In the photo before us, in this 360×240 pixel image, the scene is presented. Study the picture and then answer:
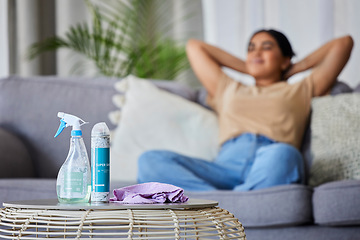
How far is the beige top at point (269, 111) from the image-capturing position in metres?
2.23

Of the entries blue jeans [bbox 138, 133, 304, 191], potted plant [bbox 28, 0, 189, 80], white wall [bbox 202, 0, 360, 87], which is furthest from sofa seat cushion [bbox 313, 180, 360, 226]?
potted plant [bbox 28, 0, 189, 80]

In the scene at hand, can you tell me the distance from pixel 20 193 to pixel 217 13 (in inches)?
72.6

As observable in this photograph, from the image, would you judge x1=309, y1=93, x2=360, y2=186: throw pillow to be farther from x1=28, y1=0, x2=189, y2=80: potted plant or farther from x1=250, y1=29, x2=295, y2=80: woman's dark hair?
x1=28, y1=0, x2=189, y2=80: potted plant

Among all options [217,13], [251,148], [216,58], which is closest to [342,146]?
[251,148]

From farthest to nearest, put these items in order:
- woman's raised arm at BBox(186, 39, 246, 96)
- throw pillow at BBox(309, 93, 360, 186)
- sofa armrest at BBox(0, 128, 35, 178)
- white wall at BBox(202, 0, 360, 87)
A: 1. white wall at BBox(202, 0, 360, 87)
2. woman's raised arm at BBox(186, 39, 246, 96)
3. sofa armrest at BBox(0, 128, 35, 178)
4. throw pillow at BBox(309, 93, 360, 186)

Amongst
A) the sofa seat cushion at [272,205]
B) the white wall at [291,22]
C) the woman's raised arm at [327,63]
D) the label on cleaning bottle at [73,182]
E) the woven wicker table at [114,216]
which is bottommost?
the sofa seat cushion at [272,205]

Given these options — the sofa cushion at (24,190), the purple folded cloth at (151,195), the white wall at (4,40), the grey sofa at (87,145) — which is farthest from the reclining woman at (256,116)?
the white wall at (4,40)

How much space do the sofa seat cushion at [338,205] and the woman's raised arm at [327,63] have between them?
756 millimetres

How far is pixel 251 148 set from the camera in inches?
86.2

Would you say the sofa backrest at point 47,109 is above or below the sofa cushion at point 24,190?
above

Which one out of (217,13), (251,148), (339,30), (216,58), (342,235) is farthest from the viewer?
(217,13)

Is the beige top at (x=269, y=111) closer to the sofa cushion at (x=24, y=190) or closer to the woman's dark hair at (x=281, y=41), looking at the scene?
the woman's dark hair at (x=281, y=41)

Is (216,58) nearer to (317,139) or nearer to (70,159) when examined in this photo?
(317,139)

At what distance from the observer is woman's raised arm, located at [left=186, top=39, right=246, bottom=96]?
2.50 meters
